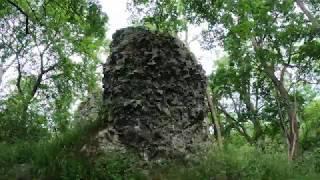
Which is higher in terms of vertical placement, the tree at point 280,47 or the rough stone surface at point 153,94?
the tree at point 280,47

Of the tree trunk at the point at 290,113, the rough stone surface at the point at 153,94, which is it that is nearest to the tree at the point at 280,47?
the tree trunk at the point at 290,113

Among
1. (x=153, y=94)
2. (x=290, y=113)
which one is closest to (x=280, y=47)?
(x=290, y=113)

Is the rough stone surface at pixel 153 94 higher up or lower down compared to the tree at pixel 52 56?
lower down

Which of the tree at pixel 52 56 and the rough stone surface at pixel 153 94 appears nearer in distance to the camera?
the rough stone surface at pixel 153 94

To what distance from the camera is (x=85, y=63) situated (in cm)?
2067

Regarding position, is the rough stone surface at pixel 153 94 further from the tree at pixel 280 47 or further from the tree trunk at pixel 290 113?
the tree trunk at pixel 290 113

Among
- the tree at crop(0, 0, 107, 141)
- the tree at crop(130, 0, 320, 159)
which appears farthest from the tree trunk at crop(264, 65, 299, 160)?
the tree at crop(0, 0, 107, 141)

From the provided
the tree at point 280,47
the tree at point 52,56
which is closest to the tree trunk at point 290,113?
the tree at point 280,47

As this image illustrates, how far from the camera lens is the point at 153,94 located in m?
9.20

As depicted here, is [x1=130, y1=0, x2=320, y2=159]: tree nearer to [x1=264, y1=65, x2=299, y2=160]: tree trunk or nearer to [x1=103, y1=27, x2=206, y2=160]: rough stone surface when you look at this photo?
[x1=264, y1=65, x2=299, y2=160]: tree trunk

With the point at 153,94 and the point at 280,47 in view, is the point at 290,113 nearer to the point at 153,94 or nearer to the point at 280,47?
the point at 280,47

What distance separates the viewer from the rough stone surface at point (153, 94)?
8836mm

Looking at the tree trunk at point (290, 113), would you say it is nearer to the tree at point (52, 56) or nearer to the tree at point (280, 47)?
the tree at point (280, 47)

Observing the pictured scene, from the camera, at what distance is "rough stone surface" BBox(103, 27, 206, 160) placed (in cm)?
884
